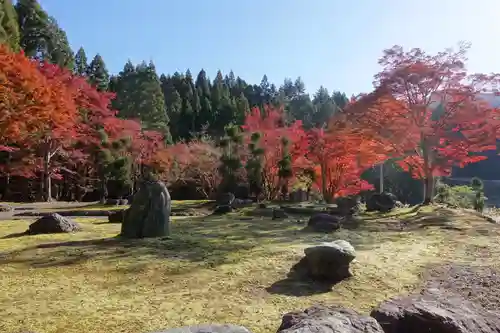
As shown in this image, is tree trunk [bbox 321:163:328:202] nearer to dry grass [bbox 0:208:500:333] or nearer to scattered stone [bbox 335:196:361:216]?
scattered stone [bbox 335:196:361:216]

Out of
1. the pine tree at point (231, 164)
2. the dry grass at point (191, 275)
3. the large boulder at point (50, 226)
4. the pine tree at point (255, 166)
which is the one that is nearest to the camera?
the dry grass at point (191, 275)

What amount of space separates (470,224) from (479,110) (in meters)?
4.31

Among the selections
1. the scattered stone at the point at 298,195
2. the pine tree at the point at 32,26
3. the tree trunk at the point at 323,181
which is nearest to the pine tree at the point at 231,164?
the scattered stone at the point at 298,195

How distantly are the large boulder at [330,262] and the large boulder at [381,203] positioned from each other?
831 cm

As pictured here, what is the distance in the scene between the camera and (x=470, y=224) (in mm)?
10305

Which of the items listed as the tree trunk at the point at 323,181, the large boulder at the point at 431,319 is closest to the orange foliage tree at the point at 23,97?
the tree trunk at the point at 323,181

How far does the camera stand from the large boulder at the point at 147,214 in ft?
27.4

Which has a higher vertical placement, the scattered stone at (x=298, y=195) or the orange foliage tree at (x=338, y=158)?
the orange foliage tree at (x=338, y=158)

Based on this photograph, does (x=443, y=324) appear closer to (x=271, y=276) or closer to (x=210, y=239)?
(x=271, y=276)

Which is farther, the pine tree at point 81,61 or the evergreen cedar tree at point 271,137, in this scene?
the pine tree at point 81,61

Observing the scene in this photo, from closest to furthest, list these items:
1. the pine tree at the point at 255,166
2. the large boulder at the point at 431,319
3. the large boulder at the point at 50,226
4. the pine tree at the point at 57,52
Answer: the large boulder at the point at 431,319 < the large boulder at the point at 50,226 < the pine tree at the point at 255,166 < the pine tree at the point at 57,52

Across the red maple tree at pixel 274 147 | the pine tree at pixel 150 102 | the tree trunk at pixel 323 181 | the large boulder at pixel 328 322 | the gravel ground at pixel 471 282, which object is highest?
the pine tree at pixel 150 102

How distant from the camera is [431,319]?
3.51 m

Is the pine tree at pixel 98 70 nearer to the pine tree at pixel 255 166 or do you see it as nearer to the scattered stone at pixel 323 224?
the pine tree at pixel 255 166
